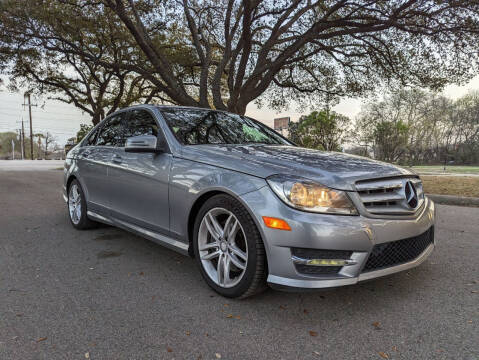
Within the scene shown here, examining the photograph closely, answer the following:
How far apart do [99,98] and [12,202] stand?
1710cm

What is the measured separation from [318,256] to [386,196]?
690 mm

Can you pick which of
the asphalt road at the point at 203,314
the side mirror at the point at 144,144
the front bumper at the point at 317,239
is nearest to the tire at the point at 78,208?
the asphalt road at the point at 203,314

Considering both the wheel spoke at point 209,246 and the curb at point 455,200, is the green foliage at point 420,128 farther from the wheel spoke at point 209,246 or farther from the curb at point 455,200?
the wheel spoke at point 209,246

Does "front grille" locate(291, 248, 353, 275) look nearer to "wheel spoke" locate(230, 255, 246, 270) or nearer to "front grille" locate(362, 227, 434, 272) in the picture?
"front grille" locate(362, 227, 434, 272)

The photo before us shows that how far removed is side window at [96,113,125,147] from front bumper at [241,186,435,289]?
94.5 inches

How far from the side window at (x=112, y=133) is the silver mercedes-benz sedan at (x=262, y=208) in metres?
0.46

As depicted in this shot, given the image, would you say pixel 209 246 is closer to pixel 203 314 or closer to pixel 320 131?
pixel 203 314

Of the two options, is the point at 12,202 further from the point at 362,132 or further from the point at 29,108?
the point at 29,108

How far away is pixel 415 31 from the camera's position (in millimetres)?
10703

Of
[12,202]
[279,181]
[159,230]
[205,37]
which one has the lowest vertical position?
[12,202]

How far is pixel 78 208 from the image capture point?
4875 mm

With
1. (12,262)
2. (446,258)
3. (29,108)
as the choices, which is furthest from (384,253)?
(29,108)

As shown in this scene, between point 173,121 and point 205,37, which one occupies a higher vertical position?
point 205,37

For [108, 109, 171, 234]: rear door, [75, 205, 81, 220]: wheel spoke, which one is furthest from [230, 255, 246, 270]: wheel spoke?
[75, 205, 81, 220]: wheel spoke
